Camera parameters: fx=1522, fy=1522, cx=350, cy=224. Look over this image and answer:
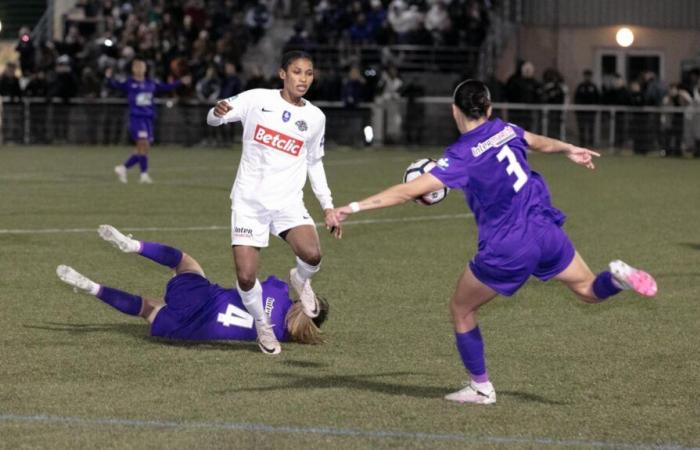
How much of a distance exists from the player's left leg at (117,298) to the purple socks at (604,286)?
3.23 m

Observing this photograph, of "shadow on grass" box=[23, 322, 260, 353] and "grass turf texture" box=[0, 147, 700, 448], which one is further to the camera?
"shadow on grass" box=[23, 322, 260, 353]

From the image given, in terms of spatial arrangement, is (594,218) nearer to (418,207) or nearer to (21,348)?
(418,207)

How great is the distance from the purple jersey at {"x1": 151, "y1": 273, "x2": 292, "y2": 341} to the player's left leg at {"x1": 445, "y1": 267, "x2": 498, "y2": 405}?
2.07m

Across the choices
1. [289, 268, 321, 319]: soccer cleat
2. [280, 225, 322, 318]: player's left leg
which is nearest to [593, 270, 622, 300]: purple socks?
[289, 268, 321, 319]: soccer cleat

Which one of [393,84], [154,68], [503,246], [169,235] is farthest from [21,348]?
[154,68]

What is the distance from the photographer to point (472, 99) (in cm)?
800

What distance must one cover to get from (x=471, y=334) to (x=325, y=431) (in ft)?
3.63

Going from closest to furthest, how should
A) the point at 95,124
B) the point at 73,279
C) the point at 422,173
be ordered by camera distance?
the point at 422,173 → the point at 73,279 → the point at 95,124

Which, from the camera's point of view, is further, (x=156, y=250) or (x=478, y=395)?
(x=156, y=250)

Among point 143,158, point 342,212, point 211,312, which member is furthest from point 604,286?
point 143,158

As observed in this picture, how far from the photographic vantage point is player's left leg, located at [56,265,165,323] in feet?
33.0

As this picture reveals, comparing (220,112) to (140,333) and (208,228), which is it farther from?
(208,228)

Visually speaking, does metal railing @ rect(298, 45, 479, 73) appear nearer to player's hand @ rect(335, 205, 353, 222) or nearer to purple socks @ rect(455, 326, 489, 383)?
purple socks @ rect(455, 326, 489, 383)

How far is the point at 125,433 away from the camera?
24.2 feet
